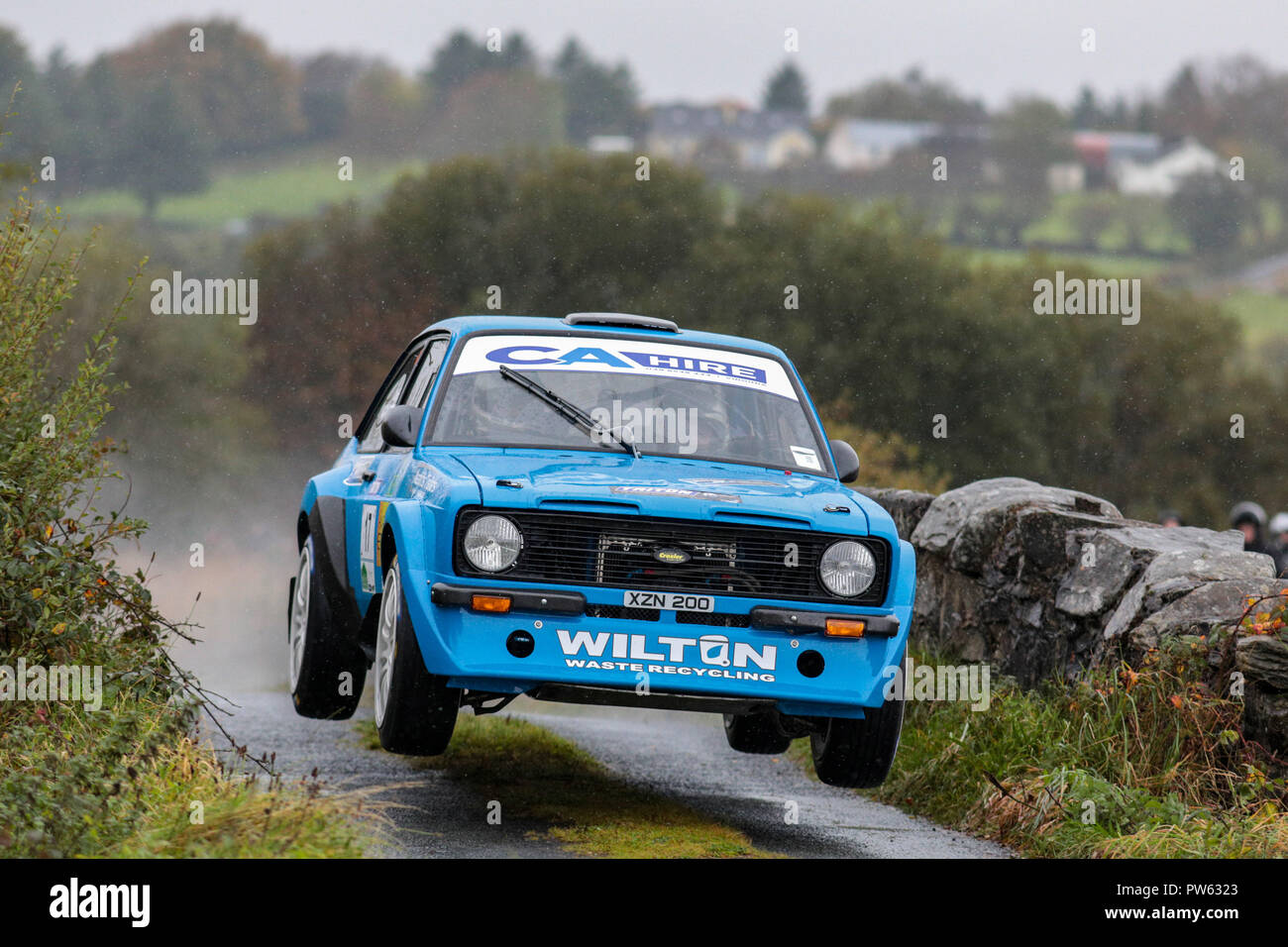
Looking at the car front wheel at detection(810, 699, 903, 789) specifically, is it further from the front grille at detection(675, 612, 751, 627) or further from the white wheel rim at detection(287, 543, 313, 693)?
the white wheel rim at detection(287, 543, 313, 693)

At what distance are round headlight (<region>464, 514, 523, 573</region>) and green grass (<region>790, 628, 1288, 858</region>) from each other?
244cm

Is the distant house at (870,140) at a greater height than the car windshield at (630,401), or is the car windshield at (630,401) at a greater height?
the distant house at (870,140)

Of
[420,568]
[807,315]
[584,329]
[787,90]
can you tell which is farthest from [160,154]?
[420,568]

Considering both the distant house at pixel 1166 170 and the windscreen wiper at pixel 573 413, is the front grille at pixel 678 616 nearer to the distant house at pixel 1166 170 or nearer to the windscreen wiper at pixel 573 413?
the windscreen wiper at pixel 573 413

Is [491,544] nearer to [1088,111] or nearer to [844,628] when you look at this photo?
[844,628]

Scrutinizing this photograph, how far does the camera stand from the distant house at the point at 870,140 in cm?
9328

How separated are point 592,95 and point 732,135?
316 inches

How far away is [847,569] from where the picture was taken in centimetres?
709

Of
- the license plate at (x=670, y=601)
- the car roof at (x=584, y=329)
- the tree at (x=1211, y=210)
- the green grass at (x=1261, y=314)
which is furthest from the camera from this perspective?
the tree at (x=1211, y=210)

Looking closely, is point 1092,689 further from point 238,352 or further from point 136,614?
point 238,352

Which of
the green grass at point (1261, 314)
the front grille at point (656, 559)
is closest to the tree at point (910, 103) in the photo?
the green grass at point (1261, 314)

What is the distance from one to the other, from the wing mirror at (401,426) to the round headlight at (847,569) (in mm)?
2000

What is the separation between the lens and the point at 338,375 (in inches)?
2203
